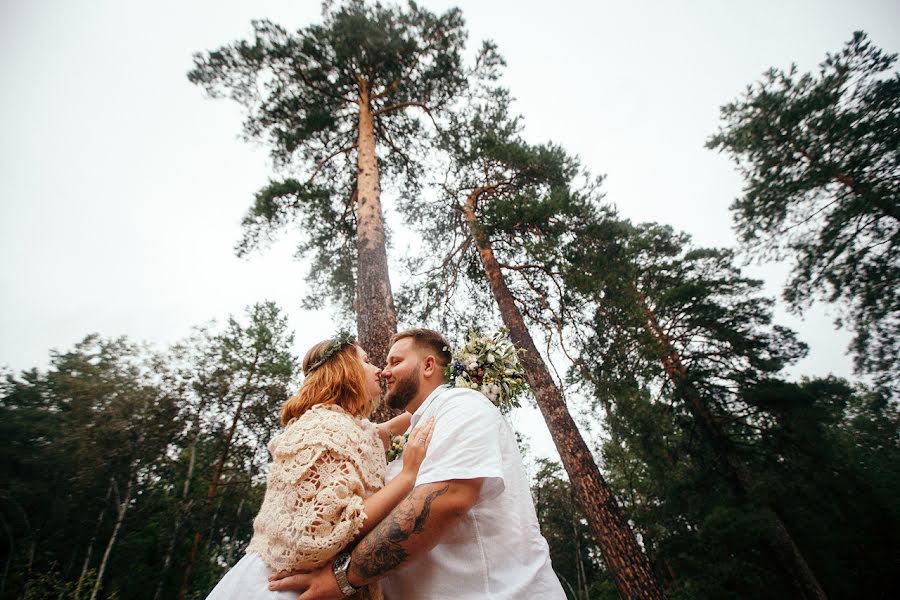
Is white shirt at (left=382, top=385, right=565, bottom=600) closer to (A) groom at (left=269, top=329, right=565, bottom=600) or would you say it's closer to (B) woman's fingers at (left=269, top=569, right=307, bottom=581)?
(A) groom at (left=269, top=329, right=565, bottom=600)

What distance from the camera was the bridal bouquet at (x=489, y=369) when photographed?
249 centimetres

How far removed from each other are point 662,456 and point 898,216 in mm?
9199

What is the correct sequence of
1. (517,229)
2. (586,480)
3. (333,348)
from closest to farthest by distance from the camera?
(333,348)
(586,480)
(517,229)

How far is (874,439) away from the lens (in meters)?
27.6

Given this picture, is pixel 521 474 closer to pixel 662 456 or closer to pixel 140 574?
pixel 662 456

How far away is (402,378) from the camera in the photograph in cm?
229

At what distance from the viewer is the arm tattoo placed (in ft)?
4.25

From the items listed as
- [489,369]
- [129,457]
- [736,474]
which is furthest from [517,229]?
[129,457]

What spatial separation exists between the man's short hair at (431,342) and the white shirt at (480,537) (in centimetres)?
83

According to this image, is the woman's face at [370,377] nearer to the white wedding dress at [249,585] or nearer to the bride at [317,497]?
the bride at [317,497]

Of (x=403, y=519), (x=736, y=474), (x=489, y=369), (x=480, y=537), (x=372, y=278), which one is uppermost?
(x=372, y=278)

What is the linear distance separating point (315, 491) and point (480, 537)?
28.7 inches

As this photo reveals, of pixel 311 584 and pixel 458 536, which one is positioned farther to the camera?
pixel 458 536

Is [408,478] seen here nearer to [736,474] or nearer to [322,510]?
[322,510]
